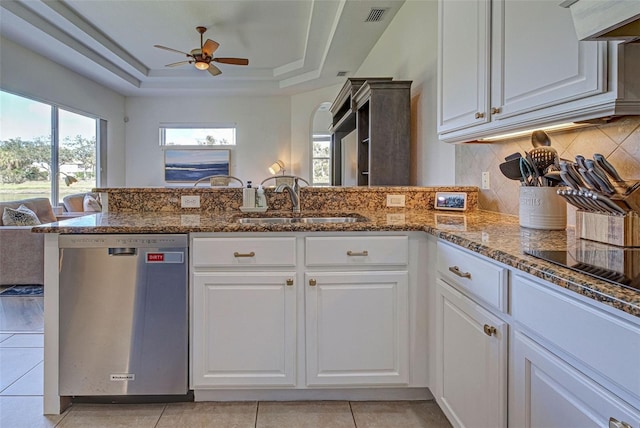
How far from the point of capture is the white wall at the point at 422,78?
280cm

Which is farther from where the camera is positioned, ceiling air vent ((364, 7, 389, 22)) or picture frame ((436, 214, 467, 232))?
ceiling air vent ((364, 7, 389, 22))

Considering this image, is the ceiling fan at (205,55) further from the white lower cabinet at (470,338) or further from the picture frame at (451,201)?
the white lower cabinet at (470,338)

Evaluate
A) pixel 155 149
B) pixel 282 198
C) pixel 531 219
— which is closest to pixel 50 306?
pixel 282 198

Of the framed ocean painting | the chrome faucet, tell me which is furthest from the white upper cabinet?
the framed ocean painting

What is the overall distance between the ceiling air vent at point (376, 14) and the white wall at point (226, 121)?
3730 mm

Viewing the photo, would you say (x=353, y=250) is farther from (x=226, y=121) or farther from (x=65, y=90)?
(x=226, y=121)

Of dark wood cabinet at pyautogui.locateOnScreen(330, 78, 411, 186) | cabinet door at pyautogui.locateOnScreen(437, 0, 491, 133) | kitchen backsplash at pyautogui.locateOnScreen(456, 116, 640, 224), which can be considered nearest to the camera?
kitchen backsplash at pyautogui.locateOnScreen(456, 116, 640, 224)

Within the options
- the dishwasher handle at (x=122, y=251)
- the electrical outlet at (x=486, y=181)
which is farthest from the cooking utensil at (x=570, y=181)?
the dishwasher handle at (x=122, y=251)

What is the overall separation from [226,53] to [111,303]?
192 inches

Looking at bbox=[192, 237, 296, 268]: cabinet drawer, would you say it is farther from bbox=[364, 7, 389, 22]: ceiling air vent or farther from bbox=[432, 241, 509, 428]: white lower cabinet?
bbox=[364, 7, 389, 22]: ceiling air vent

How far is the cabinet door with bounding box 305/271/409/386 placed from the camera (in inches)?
69.4

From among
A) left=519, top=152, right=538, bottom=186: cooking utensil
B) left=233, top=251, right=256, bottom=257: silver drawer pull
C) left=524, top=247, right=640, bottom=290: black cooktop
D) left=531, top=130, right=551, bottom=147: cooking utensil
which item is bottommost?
left=233, top=251, right=256, bottom=257: silver drawer pull

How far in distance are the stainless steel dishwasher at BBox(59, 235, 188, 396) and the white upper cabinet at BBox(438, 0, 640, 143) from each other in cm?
146

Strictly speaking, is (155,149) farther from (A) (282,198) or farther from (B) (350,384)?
(B) (350,384)
